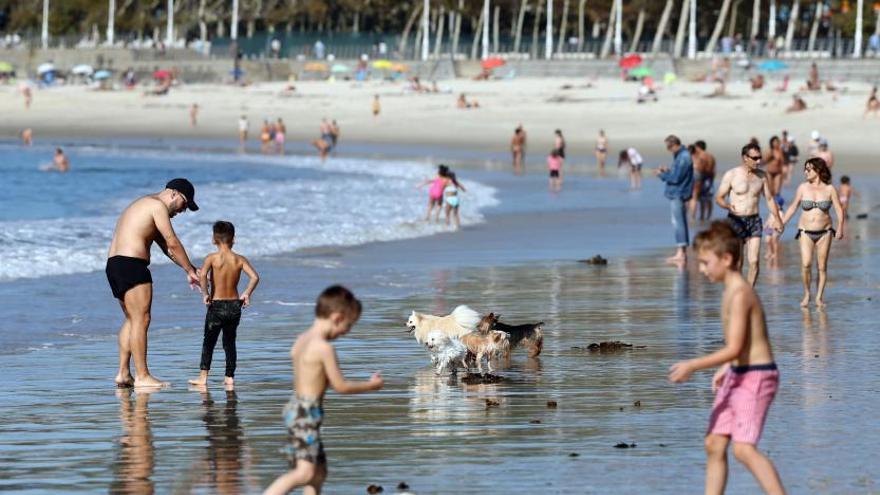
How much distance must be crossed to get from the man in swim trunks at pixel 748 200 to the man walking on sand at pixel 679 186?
4553 millimetres

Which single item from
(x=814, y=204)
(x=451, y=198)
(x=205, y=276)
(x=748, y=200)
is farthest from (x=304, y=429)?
(x=451, y=198)

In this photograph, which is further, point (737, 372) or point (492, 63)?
point (492, 63)

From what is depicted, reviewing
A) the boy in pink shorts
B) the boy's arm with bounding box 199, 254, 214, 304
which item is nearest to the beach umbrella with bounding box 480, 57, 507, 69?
the boy's arm with bounding box 199, 254, 214, 304

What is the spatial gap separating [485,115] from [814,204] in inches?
2087

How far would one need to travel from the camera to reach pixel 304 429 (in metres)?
6.63

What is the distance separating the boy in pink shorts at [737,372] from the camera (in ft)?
21.9

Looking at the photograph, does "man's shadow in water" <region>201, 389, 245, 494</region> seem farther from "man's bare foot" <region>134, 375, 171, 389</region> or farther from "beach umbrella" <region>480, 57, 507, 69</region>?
"beach umbrella" <region>480, 57, 507, 69</region>

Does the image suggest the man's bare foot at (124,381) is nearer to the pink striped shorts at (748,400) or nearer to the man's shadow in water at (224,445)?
the man's shadow in water at (224,445)

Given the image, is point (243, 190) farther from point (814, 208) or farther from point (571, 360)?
point (571, 360)

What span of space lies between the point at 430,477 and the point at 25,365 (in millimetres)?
4882

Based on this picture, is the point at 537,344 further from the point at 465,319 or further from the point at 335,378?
the point at 335,378

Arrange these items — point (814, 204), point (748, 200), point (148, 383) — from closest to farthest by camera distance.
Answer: point (148, 383), point (814, 204), point (748, 200)

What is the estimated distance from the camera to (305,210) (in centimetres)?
3016

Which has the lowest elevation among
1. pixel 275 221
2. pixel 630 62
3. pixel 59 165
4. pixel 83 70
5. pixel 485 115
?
pixel 59 165
